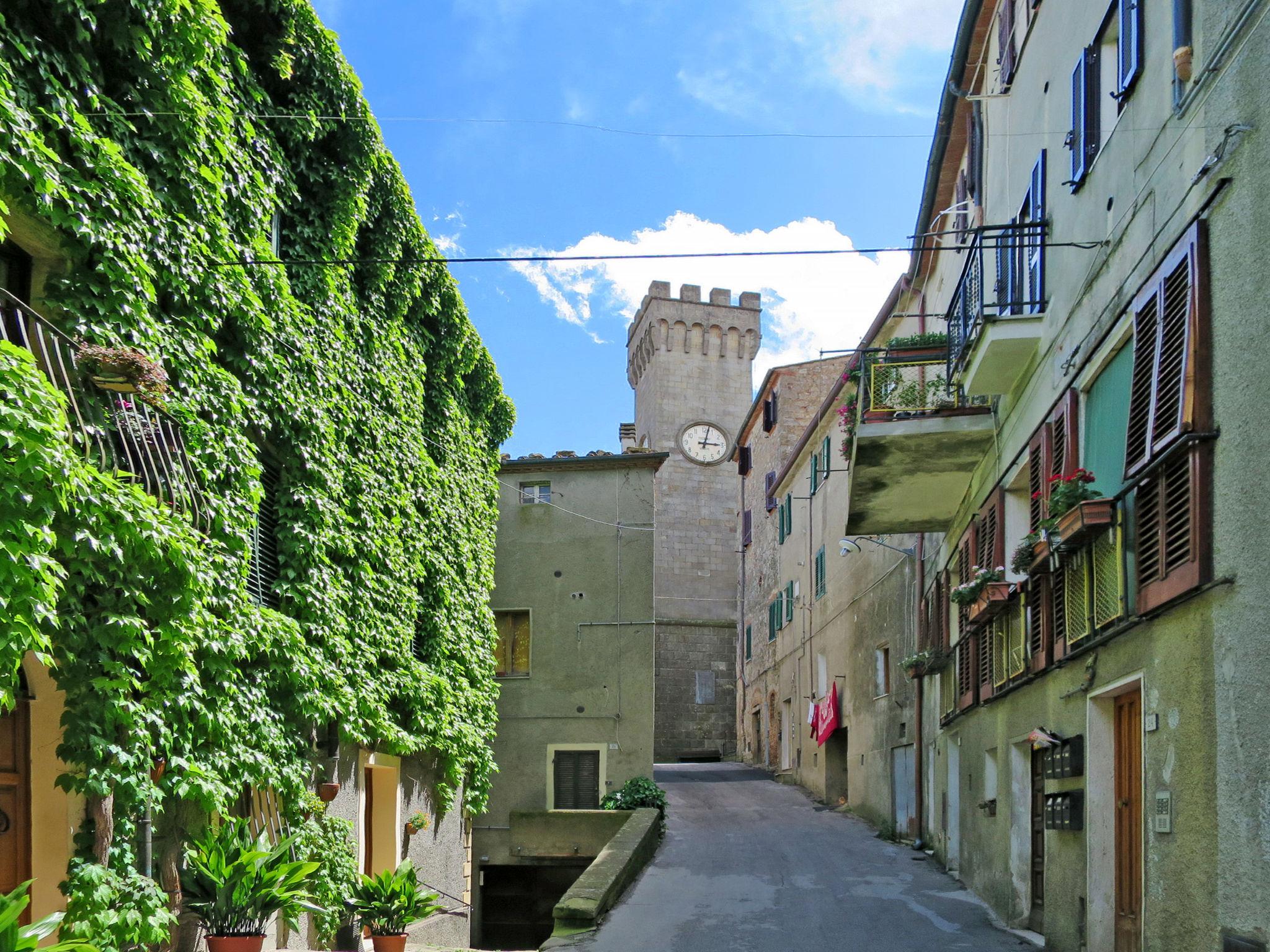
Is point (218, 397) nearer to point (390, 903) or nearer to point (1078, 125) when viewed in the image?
point (390, 903)

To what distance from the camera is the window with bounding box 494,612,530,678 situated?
24.5 m

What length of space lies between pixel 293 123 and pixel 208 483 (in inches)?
157

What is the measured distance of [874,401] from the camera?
14328 mm

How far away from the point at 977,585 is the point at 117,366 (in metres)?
8.15

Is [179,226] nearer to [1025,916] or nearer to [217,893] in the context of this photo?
[217,893]

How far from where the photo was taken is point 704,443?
52719mm

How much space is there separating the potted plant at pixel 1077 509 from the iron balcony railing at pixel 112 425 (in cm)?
635

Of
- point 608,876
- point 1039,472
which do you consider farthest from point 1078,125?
point 608,876

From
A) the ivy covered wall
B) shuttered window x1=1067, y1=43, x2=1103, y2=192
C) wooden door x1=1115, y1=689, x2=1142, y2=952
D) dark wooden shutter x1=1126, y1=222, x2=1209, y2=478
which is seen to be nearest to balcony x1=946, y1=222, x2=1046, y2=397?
shuttered window x1=1067, y1=43, x2=1103, y2=192

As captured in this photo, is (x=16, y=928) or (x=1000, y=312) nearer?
(x=16, y=928)

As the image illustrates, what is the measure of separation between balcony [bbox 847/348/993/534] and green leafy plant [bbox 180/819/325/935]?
24.2ft

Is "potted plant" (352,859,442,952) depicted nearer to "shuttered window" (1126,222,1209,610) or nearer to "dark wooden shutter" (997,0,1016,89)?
"shuttered window" (1126,222,1209,610)

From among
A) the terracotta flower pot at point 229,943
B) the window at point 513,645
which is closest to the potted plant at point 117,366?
the terracotta flower pot at point 229,943

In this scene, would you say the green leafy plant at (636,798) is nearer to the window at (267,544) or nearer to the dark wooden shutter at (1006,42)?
the window at (267,544)
